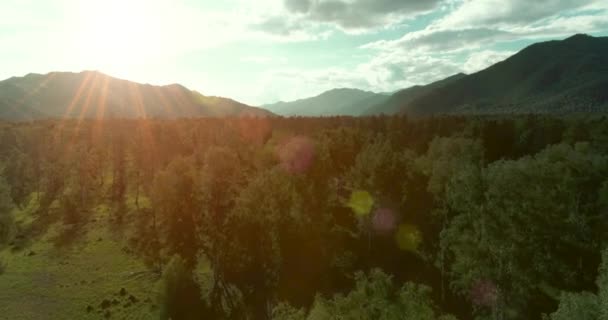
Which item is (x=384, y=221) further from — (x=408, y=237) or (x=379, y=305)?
(x=379, y=305)

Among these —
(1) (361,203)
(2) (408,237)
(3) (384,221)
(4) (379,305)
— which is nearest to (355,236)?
(3) (384,221)

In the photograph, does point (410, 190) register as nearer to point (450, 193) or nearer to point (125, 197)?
point (450, 193)

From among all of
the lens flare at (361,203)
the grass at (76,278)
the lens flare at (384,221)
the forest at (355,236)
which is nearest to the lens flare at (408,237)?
the forest at (355,236)

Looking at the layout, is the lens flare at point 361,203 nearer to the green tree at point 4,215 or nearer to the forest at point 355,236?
the forest at point 355,236

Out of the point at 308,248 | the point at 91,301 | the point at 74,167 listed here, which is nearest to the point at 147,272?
the point at 91,301

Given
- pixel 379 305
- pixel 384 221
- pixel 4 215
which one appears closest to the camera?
pixel 379 305

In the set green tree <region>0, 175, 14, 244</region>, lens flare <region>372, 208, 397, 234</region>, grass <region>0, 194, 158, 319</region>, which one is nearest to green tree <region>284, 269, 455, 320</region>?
grass <region>0, 194, 158, 319</region>
